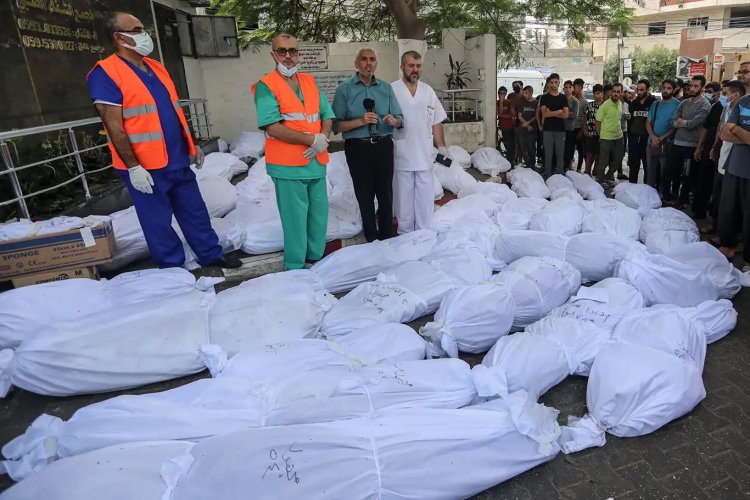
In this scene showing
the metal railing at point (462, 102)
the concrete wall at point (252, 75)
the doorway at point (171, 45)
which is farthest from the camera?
the metal railing at point (462, 102)

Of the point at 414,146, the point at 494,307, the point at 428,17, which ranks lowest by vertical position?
the point at 494,307

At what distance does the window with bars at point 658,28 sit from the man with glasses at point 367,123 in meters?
36.6

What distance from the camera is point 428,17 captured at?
9.38 metres

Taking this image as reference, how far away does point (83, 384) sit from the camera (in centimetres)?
219

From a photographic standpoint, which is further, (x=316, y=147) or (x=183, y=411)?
(x=316, y=147)

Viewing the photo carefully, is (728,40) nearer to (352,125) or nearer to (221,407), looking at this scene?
(352,125)

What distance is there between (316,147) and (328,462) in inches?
85.4

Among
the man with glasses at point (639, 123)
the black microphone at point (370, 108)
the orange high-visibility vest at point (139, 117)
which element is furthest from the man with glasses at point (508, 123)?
the orange high-visibility vest at point (139, 117)

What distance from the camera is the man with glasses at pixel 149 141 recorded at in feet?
9.16

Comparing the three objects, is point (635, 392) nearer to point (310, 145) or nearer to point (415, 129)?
point (310, 145)

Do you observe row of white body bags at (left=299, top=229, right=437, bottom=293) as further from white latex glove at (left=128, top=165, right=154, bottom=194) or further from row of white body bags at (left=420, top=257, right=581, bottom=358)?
white latex glove at (left=128, top=165, right=154, bottom=194)

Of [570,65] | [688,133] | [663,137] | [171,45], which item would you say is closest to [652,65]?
[570,65]

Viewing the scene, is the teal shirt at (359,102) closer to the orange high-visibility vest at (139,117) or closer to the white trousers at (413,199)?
the white trousers at (413,199)

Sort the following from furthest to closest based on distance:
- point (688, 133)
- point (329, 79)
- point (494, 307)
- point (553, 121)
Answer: point (329, 79), point (553, 121), point (688, 133), point (494, 307)
